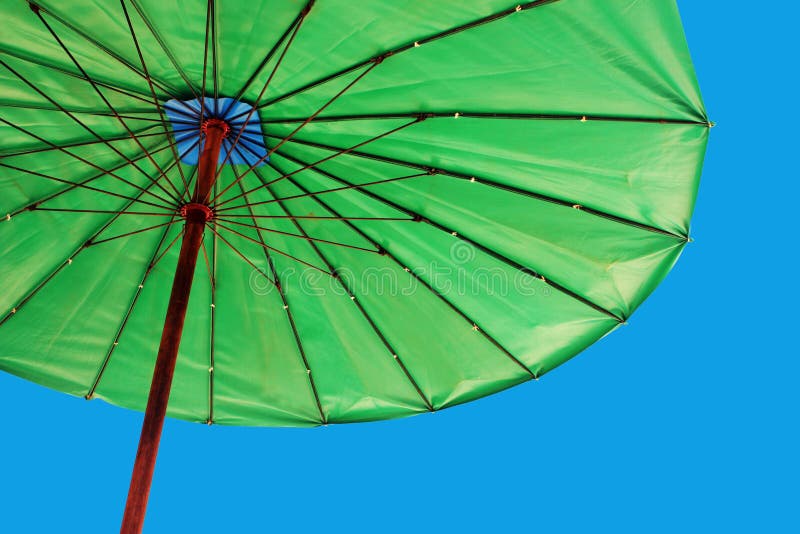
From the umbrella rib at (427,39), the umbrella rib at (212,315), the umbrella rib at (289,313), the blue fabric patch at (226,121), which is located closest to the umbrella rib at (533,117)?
the umbrella rib at (427,39)

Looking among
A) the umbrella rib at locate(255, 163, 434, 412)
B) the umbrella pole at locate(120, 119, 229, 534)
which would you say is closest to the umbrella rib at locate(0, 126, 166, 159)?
the umbrella pole at locate(120, 119, 229, 534)

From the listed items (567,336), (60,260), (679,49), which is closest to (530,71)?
(679,49)

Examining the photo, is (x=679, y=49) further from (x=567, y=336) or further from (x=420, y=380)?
(x=420, y=380)

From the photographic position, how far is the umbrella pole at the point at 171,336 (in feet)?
17.7

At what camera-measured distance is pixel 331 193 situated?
7.86m

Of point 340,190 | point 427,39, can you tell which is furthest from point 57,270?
point 427,39

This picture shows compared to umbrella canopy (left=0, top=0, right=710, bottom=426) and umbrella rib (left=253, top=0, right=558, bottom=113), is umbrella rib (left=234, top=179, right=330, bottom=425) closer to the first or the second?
umbrella canopy (left=0, top=0, right=710, bottom=426)

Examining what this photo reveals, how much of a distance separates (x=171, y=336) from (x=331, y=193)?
2.49 metres

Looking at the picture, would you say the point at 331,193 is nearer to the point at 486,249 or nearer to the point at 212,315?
the point at 486,249

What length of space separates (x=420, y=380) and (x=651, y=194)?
128 inches

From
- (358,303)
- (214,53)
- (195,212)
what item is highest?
(214,53)

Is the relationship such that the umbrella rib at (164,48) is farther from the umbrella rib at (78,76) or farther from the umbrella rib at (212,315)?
the umbrella rib at (212,315)

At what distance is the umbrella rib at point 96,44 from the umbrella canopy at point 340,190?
0.02 m

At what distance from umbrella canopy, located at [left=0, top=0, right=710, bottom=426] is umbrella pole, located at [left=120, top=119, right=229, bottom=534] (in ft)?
0.55
